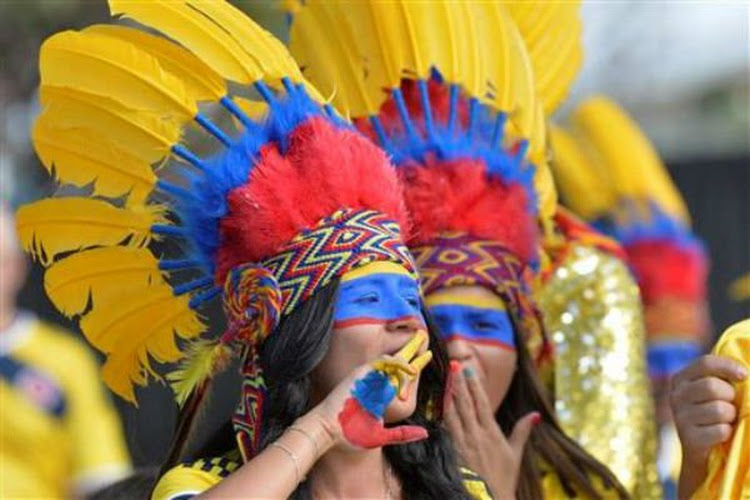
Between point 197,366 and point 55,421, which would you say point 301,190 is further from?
point 55,421

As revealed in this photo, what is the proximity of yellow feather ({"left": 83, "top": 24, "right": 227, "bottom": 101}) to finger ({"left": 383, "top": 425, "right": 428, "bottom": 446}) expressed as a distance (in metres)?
0.76

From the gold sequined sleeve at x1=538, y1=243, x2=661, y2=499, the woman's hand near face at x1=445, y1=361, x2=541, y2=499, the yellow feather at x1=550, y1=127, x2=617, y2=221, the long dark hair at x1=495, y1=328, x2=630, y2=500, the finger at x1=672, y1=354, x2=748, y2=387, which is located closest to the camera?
the finger at x1=672, y1=354, x2=748, y2=387

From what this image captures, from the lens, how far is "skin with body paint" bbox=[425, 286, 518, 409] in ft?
12.9

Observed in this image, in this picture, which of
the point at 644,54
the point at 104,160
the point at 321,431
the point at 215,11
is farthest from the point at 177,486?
the point at 644,54

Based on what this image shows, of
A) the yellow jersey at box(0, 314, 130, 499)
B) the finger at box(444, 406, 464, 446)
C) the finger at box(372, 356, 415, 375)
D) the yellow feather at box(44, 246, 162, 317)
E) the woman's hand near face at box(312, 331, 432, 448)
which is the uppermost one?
the finger at box(372, 356, 415, 375)

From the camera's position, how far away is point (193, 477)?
3170mm

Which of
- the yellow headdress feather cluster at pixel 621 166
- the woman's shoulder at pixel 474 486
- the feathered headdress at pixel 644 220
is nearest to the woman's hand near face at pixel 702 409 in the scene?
the woman's shoulder at pixel 474 486

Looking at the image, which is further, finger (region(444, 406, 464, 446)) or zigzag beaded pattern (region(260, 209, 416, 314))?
finger (region(444, 406, 464, 446))

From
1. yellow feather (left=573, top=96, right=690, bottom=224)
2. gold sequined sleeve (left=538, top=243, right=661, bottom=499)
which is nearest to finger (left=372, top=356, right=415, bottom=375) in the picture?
gold sequined sleeve (left=538, top=243, right=661, bottom=499)

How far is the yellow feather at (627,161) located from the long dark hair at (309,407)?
3.37m

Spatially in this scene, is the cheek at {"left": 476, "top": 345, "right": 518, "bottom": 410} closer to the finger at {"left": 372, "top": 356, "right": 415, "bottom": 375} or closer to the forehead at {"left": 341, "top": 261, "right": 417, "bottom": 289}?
the forehead at {"left": 341, "top": 261, "right": 417, "bottom": 289}

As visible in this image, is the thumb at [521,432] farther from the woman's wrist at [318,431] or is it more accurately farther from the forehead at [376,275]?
the woman's wrist at [318,431]

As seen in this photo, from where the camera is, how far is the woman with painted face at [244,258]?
10.3 feet

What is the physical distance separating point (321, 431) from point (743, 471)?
810mm
